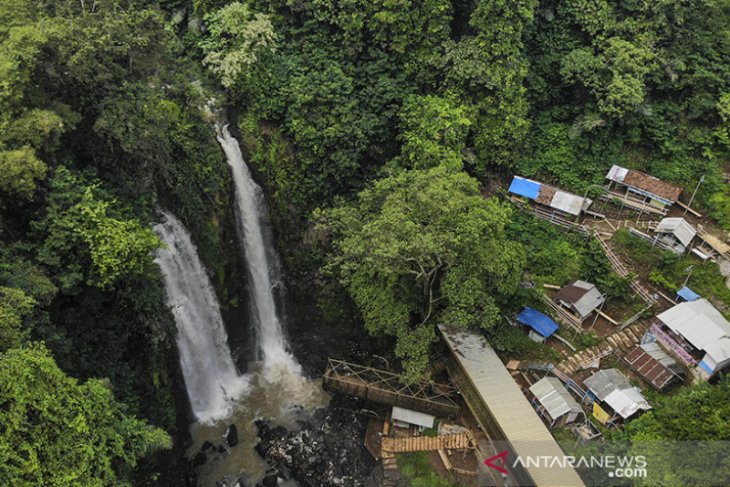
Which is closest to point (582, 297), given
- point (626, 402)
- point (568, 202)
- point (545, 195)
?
point (626, 402)

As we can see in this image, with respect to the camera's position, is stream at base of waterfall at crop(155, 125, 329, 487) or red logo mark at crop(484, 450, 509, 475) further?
stream at base of waterfall at crop(155, 125, 329, 487)

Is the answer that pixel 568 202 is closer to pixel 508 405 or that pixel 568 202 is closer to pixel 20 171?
pixel 508 405

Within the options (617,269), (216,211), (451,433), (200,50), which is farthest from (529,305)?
(200,50)

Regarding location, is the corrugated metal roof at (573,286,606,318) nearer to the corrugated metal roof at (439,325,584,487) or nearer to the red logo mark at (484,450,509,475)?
the corrugated metal roof at (439,325,584,487)

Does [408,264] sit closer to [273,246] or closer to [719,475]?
[273,246]

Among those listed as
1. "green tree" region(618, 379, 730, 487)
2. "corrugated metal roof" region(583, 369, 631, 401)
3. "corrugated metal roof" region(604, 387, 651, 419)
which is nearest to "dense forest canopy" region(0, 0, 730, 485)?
"corrugated metal roof" region(583, 369, 631, 401)

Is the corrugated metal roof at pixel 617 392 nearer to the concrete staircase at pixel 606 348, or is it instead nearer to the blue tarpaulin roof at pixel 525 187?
the concrete staircase at pixel 606 348
